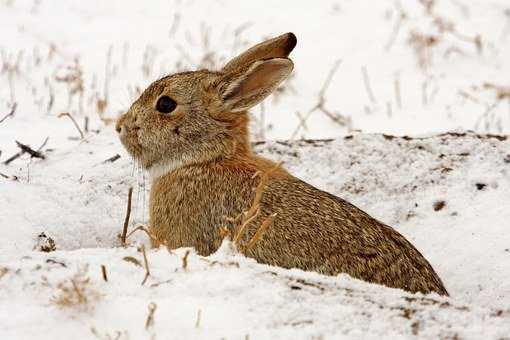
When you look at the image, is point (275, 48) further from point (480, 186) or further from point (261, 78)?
point (480, 186)

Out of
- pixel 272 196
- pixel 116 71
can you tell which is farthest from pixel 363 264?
pixel 116 71

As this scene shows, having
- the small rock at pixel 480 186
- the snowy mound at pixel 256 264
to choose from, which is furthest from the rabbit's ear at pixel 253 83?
the small rock at pixel 480 186

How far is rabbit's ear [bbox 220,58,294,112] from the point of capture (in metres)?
4.64

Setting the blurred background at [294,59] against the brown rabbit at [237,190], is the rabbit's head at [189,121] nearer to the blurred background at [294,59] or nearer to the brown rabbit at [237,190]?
the brown rabbit at [237,190]

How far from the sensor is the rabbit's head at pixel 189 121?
493cm

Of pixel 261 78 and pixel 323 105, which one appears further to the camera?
pixel 323 105

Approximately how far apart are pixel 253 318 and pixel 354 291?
49 centimetres

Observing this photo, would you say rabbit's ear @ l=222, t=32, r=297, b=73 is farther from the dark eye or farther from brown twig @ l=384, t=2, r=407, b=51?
brown twig @ l=384, t=2, r=407, b=51

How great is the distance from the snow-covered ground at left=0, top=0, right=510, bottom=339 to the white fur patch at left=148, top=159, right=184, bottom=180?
425 millimetres

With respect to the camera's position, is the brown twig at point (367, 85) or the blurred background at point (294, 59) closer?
the blurred background at point (294, 59)

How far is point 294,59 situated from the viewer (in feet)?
30.2

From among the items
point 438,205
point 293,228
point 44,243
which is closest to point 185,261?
point 293,228

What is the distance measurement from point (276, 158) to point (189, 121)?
3.35ft

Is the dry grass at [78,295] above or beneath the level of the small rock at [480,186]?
beneath
